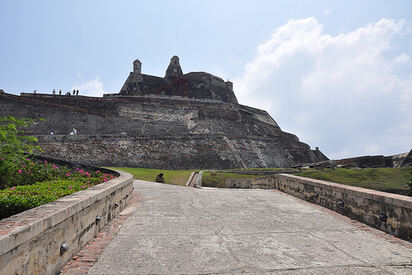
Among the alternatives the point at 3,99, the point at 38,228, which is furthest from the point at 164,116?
the point at 38,228

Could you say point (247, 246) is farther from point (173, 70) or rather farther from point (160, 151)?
point (173, 70)

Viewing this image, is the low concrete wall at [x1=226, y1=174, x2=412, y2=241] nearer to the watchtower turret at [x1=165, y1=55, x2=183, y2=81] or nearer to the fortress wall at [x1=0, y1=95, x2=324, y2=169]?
the fortress wall at [x1=0, y1=95, x2=324, y2=169]

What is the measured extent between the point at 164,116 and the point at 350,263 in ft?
97.3

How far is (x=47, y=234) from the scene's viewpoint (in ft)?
8.39

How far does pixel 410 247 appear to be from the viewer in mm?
3648

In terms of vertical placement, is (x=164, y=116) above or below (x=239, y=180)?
above

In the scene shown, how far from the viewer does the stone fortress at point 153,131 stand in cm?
2081

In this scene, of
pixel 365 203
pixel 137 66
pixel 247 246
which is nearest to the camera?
pixel 247 246

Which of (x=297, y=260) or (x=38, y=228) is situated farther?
(x=297, y=260)

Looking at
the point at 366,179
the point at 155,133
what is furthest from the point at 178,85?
the point at 366,179

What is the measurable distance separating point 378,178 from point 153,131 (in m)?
22.4

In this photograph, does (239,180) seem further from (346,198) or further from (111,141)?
(111,141)

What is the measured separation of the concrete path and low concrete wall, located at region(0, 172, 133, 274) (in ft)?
1.34

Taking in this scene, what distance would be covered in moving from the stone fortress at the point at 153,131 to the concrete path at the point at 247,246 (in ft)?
55.1
